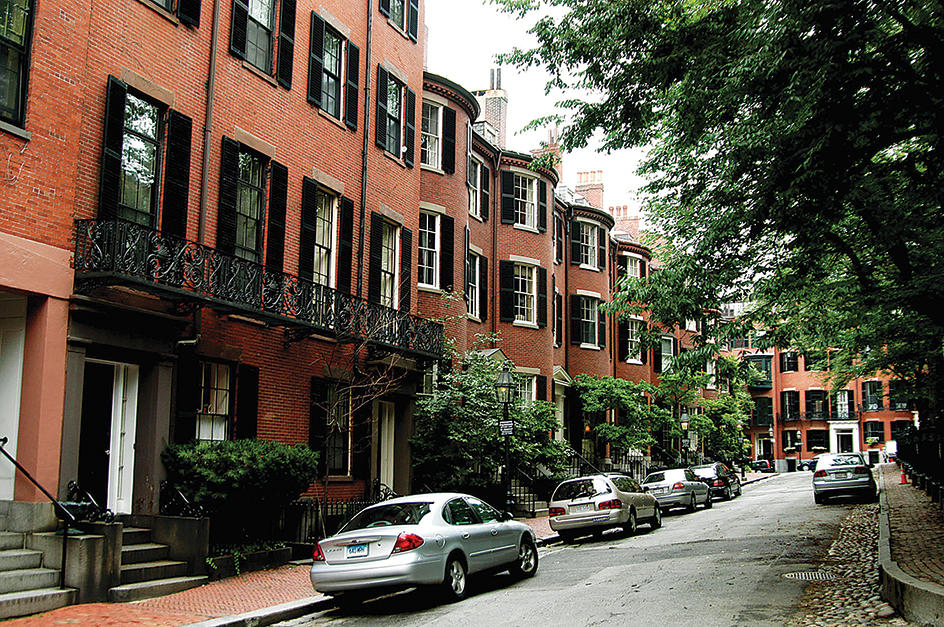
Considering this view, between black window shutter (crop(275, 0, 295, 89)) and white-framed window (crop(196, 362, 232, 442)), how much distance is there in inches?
242

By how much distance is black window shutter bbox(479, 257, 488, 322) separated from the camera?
27.5 metres

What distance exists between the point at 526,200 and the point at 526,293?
348 cm

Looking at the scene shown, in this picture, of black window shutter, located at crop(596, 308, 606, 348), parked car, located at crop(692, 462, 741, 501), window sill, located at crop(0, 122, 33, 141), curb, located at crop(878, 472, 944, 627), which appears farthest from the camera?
black window shutter, located at crop(596, 308, 606, 348)

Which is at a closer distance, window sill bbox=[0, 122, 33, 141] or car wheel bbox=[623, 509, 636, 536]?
window sill bbox=[0, 122, 33, 141]

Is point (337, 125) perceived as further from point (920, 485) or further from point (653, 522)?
point (920, 485)

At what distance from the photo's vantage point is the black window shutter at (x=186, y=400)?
13.7 meters

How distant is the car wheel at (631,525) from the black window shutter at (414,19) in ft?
45.2

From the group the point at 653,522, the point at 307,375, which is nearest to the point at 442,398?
the point at 307,375

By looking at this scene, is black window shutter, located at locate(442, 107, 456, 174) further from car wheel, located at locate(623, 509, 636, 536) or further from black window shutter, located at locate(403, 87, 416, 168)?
car wheel, located at locate(623, 509, 636, 536)

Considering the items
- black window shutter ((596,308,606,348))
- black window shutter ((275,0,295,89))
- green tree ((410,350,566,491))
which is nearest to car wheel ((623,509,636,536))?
green tree ((410,350,566,491))

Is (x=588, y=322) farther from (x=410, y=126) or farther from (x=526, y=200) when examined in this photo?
(x=410, y=126)

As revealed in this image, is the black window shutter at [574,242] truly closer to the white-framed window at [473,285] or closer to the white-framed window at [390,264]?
the white-framed window at [473,285]

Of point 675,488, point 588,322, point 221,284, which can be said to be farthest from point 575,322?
point 221,284

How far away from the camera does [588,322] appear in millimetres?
35188
